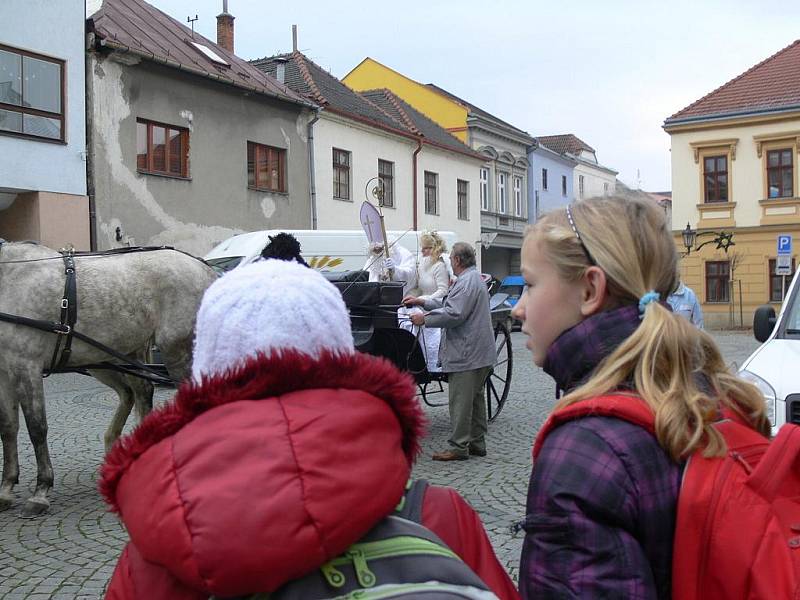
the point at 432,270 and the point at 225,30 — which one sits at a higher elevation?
the point at 225,30

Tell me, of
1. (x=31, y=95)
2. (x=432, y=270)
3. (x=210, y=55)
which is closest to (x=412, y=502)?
(x=432, y=270)

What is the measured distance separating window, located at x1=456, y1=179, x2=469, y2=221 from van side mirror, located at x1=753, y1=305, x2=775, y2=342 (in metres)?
26.4

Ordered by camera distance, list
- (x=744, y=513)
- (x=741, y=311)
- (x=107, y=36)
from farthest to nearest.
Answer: (x=741, y=311), (x=107, y=36), (x=744, y=513)

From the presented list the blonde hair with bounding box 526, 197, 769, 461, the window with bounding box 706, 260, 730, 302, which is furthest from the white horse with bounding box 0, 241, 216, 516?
the window with bounding box 706, 260, 730, 302

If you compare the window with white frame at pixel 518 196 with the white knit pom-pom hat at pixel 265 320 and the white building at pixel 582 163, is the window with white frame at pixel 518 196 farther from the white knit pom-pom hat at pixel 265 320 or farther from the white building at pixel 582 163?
the white knit pom-pom hat at pixel 265 320

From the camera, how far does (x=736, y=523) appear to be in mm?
1246

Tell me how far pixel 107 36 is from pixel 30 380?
45.5ft

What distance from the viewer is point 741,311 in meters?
31.1

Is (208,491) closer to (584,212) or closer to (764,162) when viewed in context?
(584,212)

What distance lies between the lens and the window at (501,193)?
36781 mm

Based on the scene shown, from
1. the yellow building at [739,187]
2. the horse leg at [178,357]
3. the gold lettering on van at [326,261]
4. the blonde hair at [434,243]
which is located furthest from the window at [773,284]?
the horse leg at [178,357]

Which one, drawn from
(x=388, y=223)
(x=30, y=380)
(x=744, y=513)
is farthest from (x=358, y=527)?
(x=388, y=223)

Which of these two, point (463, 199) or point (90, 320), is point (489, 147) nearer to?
point (463, 199)

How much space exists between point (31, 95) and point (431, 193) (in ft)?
54.2
